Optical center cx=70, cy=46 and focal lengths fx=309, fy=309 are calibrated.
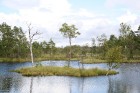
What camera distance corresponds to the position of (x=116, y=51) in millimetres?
67938

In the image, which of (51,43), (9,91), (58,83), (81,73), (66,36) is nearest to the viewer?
(9,91)

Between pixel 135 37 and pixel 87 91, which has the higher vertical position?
pixel 135 37

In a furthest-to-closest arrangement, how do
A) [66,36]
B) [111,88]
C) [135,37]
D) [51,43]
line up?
[51,43]
[135,37]
[66,36]
[111,88]

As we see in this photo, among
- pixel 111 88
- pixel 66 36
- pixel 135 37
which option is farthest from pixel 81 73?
pixel 135 37

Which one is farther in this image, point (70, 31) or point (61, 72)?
point (70, 31)

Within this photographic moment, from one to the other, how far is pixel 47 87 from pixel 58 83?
509 centimetres

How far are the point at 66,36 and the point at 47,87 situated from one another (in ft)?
206

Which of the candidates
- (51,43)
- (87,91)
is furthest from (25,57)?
(87,91)

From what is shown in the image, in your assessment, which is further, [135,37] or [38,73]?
[135,37]

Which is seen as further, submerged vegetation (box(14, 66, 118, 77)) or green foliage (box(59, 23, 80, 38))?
green foliage (box(59, 23, 80, 38))

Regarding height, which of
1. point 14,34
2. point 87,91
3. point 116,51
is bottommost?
point 87,91

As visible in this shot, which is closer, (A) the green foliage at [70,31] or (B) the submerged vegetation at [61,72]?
(B) the submerged vegetation at [61,72]

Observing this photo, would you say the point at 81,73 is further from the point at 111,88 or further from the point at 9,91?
the point at 9,91

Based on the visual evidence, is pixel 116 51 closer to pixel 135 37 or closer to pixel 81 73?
pixel 81 73
